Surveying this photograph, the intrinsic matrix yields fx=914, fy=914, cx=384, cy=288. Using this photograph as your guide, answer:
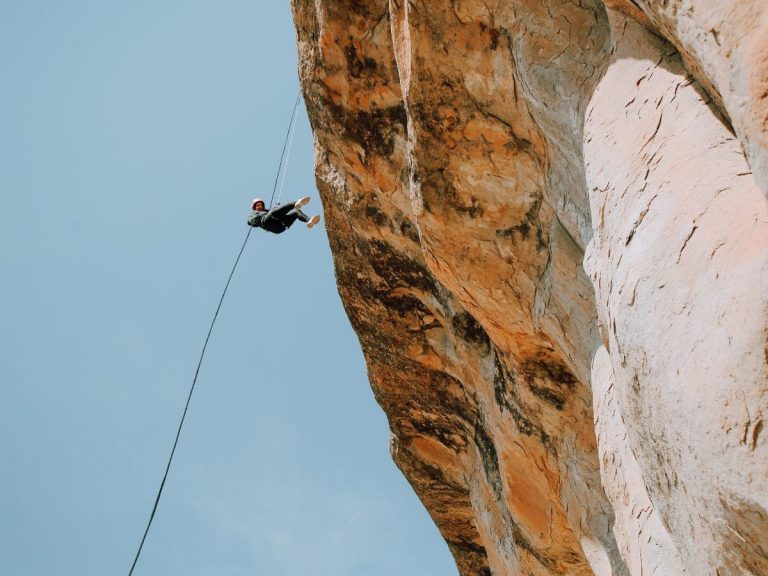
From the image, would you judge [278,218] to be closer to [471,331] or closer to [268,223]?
[268,223]

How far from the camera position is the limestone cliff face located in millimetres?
3496

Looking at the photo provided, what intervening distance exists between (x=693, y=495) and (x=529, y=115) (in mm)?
3295

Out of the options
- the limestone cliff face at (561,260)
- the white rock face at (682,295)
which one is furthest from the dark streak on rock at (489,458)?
the white rock face at (682,295)

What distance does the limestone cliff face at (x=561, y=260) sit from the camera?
11.5 ft

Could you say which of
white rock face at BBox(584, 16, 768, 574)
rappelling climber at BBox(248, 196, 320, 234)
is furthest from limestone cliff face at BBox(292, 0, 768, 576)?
rappelling climber at BBox(248, 196, 320, 234)

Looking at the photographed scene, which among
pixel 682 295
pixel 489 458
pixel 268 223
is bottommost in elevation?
pixel 682 295

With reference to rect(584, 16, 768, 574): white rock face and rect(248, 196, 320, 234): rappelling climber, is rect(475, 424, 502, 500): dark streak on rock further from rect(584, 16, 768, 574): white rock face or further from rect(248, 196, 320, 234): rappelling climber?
rect(248, 196, 320, 234): rappelling climber

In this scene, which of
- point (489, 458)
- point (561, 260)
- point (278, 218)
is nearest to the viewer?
point (561, 260)

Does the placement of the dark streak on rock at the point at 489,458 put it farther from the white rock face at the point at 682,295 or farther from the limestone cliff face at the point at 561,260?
the white rock face at the point at 682,295

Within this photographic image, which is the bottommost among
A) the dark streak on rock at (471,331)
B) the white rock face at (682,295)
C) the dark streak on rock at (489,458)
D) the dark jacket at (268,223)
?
the white rock face at (682,295)

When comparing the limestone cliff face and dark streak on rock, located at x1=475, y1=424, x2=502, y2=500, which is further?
dark streak on rock, located at x1=475, y1=424, x2=502, y2=500

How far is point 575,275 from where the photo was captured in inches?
249

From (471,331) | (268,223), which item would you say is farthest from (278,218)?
(471,331)

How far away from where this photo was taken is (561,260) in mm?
6465
